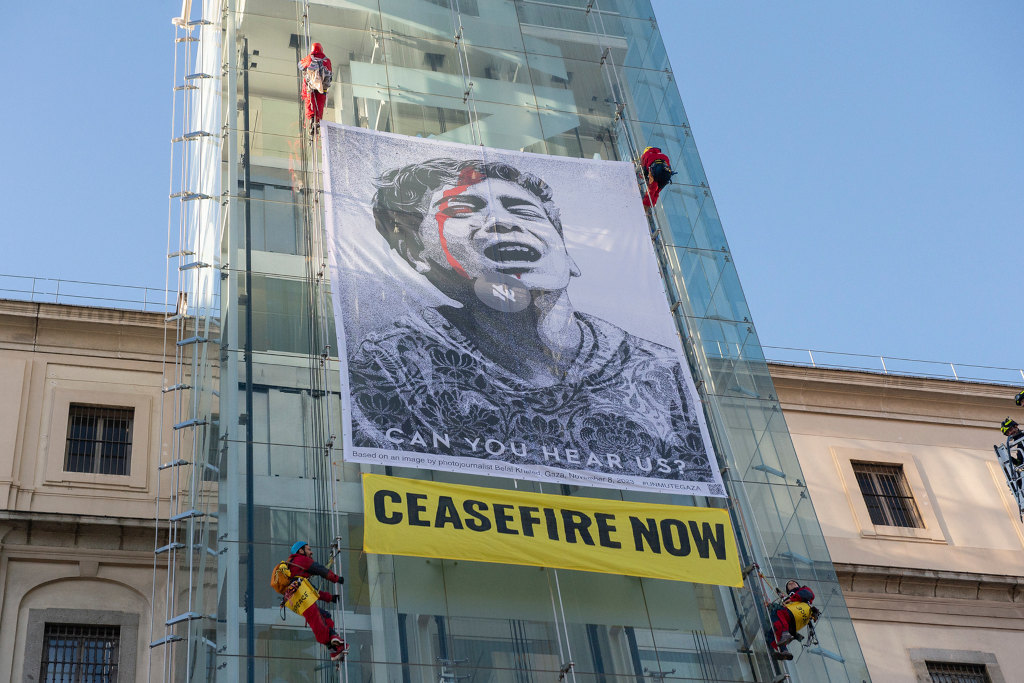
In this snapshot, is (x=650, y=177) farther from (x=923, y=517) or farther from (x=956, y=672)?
(x=956, y=672)

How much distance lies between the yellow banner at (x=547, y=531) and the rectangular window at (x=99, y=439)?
6127mm

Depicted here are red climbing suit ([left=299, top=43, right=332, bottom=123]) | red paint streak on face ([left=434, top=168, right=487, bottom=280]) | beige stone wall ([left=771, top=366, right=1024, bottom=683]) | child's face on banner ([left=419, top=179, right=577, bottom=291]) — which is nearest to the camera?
red paint streak on face ([left=434, top=168, right=487, bottom=280])

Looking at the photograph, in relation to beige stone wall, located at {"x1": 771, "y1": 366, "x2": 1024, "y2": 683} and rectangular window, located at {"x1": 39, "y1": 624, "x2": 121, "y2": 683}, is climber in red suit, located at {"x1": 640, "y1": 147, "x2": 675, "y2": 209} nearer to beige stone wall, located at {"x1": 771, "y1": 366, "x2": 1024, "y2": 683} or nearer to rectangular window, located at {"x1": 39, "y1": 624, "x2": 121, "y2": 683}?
beige stone wall, located at {"x1": 771, "y1": 366, "x2": 1024, "y2": 683}

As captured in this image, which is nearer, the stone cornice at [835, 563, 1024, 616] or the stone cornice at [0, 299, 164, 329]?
the stone cornice at [0, 299, 164, 329]

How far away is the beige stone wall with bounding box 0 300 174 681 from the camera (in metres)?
22.0

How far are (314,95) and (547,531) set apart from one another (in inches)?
331

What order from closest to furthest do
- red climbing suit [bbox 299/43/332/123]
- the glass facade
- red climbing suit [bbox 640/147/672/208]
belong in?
the glass facade → red climbing suit [bbox 299/43/332/123] → red climbing suit [bbox 640/147/672/208]

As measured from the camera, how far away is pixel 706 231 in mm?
25406

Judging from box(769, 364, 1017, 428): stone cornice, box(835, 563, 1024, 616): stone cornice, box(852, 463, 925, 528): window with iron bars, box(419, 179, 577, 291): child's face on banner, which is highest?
box(419, 179, 577, 291): child's face on banner

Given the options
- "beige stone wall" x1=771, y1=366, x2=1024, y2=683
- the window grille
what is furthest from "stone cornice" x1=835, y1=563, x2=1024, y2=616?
the window grille

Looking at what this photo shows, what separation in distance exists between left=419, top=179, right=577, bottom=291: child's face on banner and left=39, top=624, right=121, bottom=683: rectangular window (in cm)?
756

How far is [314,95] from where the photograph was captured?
2388 cm

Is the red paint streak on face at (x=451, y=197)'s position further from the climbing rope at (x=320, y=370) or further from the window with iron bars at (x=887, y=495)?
the window with iron bars at (x=887, y=495)

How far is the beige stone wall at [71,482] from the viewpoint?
22000mm
